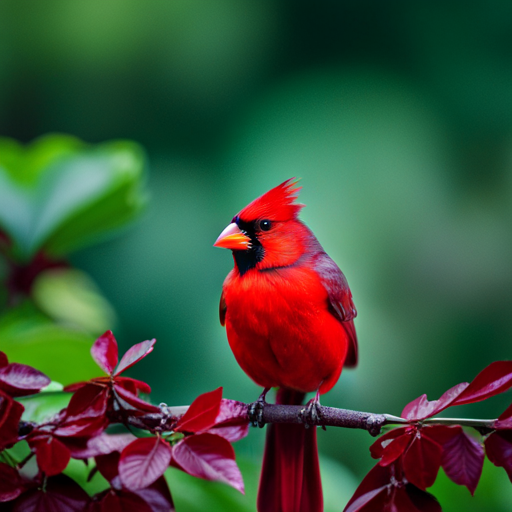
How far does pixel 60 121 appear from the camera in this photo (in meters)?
1.32

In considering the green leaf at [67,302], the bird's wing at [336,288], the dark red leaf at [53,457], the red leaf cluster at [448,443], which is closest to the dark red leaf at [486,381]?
the red leaf cluster at [448,443]

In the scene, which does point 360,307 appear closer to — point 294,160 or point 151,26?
point 294,160

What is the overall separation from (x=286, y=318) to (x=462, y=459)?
0.17m

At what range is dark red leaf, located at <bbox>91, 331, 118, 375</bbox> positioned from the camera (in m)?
0.42

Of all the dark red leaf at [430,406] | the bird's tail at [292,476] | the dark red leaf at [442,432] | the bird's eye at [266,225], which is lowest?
the bird's tail at [292,476]

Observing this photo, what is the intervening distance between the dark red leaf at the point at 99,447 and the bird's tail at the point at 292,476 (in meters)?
0.11

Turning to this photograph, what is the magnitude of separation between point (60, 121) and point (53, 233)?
583 millimetres

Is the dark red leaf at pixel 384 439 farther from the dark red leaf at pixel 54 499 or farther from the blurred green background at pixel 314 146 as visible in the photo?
the blurred green background at pixel 314 146

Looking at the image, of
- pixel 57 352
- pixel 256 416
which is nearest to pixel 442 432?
pixel 256 416

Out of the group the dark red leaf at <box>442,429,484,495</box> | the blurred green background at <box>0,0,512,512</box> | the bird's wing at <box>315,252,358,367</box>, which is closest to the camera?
the dark red leaf at <box>442,429,484,495</box>

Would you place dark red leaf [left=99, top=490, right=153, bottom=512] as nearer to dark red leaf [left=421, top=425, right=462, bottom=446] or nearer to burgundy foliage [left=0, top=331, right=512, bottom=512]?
burgundy foliage [left=0, top=331, right=512, bottom=512]

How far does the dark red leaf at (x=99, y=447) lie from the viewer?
41 cm

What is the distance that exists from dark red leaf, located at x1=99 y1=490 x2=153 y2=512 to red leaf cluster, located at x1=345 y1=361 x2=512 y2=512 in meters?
0.15

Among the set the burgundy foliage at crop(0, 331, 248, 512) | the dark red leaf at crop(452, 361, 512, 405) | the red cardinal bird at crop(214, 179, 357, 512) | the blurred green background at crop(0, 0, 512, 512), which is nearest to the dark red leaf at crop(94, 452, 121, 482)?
the burgundy foliage at crop(0, 331, 248, 512)
